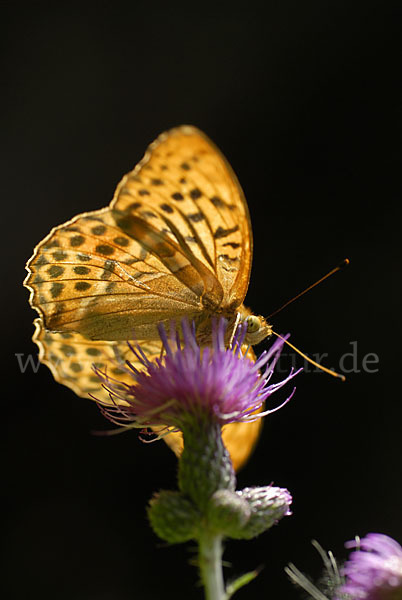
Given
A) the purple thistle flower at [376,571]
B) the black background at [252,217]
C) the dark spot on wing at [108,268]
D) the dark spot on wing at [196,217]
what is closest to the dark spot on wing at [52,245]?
the dark spot on wing at [108,268]

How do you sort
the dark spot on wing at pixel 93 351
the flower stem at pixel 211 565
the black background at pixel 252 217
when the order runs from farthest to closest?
the black background at pixel 252 217 < the dark spot on wing at pixel 93 351 < the flower stem at pixel 211 565

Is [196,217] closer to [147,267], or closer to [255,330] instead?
[147,267]

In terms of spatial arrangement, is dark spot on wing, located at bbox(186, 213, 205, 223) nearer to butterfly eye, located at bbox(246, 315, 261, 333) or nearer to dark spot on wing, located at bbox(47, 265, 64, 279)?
butterfly eye, located at bbox(246, 315, 261, 333)

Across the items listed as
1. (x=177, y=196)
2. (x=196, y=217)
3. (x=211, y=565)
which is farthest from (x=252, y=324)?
(x=211, y=565)

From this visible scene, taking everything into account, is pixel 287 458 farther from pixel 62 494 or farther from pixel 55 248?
pixel 55 248

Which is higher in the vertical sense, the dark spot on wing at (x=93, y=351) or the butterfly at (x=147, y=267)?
the butterfly at (x=147, y=267)

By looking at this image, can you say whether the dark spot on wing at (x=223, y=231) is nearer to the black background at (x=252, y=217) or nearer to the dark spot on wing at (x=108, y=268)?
the dark spot on wing at (x=108, y=268)

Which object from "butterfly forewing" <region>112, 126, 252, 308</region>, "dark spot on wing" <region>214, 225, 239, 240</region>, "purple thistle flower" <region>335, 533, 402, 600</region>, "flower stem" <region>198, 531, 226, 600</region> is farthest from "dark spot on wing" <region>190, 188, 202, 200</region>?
"purple thistle flower" <region>335, 533, 402, 600</region>
